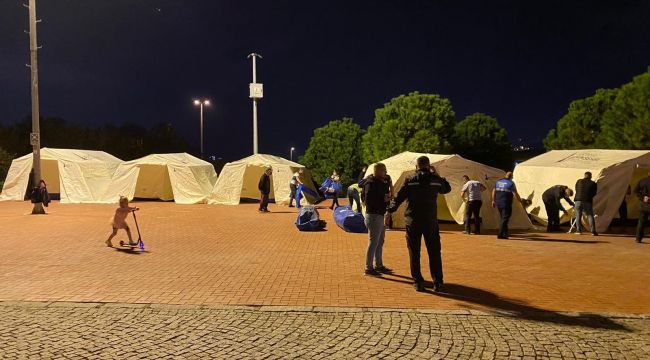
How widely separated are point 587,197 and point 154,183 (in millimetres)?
20456

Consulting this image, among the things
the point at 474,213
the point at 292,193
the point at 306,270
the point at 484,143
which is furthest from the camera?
the point at 484,143

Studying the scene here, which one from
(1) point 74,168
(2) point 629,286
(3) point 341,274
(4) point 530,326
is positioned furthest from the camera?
(1) point 74,168

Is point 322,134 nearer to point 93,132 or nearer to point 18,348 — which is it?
point 18,348

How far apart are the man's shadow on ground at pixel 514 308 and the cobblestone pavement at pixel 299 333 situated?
0.03 metres

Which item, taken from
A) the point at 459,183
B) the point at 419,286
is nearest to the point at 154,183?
the point at 459,183

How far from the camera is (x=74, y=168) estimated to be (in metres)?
23.2

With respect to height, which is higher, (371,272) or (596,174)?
(596,174)

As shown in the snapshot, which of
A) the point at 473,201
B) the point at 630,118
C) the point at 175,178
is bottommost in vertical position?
the point at 473,201

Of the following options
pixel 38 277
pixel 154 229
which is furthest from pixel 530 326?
pixel 154 229

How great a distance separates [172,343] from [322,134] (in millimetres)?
31449

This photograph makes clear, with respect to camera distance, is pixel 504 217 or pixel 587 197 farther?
pixel 587 197

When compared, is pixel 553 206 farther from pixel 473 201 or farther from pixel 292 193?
pixel 292 193

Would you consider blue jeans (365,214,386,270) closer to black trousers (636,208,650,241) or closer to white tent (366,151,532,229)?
white tent (366,151,532,229)

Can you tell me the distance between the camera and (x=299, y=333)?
5.12m
